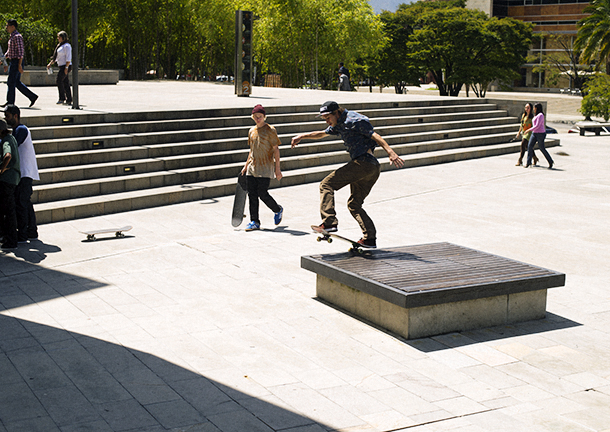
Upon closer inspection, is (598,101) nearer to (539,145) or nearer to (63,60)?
(539,145)

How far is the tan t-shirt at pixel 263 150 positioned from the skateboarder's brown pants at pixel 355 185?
213 centimetres

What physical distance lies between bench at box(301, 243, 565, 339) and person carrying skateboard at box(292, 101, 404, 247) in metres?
0.93

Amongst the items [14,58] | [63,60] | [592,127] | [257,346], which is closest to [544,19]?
[592,127]

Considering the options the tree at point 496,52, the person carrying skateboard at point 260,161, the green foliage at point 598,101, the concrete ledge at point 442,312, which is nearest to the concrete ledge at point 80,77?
the person carrying skateboard at point 260,161

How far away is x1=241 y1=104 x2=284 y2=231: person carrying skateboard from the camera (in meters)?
9.84

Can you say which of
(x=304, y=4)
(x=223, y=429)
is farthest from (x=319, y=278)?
(x=304, y=4)

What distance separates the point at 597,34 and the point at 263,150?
5396 centimetres

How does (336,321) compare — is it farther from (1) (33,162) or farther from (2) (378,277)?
(1) (33,162)

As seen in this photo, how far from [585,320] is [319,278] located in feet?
8.52

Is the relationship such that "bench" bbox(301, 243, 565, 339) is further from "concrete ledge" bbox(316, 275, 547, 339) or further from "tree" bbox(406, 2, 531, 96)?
"tree" bbox(406, 2, 531, 96)

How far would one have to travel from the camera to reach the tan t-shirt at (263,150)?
9.84 metres

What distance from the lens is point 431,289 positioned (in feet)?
19.0

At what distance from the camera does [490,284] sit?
600 centimetres

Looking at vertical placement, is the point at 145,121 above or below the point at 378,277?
above
